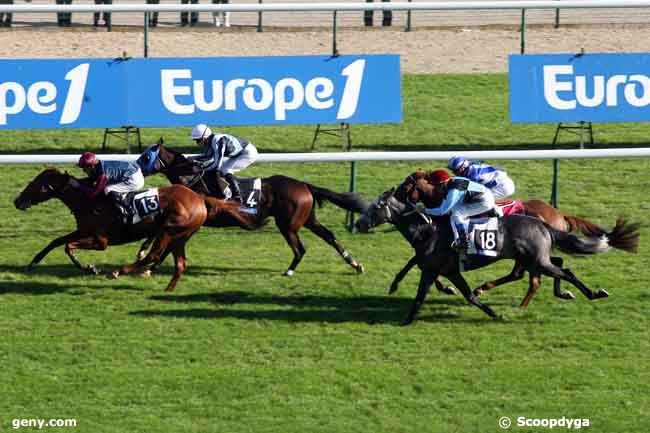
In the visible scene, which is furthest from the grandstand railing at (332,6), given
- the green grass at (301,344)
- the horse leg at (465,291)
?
the horse leg at (465,291)

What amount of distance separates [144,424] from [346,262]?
4.29m

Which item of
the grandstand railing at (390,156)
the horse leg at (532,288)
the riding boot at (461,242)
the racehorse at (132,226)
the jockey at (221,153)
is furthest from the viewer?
the grandstand railing at (390,156)

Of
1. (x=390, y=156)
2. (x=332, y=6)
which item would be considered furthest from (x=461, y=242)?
(x=332, y=6)

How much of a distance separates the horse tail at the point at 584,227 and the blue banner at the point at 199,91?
3.89 m

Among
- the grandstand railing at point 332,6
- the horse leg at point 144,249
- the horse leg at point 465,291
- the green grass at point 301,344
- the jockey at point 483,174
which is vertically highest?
the grandstand railing at point 332,6

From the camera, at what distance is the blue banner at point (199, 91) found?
15273 millimetres

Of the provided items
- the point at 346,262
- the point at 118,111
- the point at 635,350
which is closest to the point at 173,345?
the point at 346,262

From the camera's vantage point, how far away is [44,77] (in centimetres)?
1523

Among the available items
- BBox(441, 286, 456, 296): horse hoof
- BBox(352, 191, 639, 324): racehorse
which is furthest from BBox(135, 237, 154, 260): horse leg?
BBox(441, 286, 456, 296): horse hoof

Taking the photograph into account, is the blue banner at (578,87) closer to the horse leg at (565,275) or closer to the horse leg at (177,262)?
the horse leg at (565,275)

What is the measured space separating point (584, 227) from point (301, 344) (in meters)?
2.98

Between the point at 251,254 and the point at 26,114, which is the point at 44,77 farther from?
the point at 251,254

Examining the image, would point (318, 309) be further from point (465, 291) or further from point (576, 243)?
point (576, 243)

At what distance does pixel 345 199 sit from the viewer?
1323 centimetres
